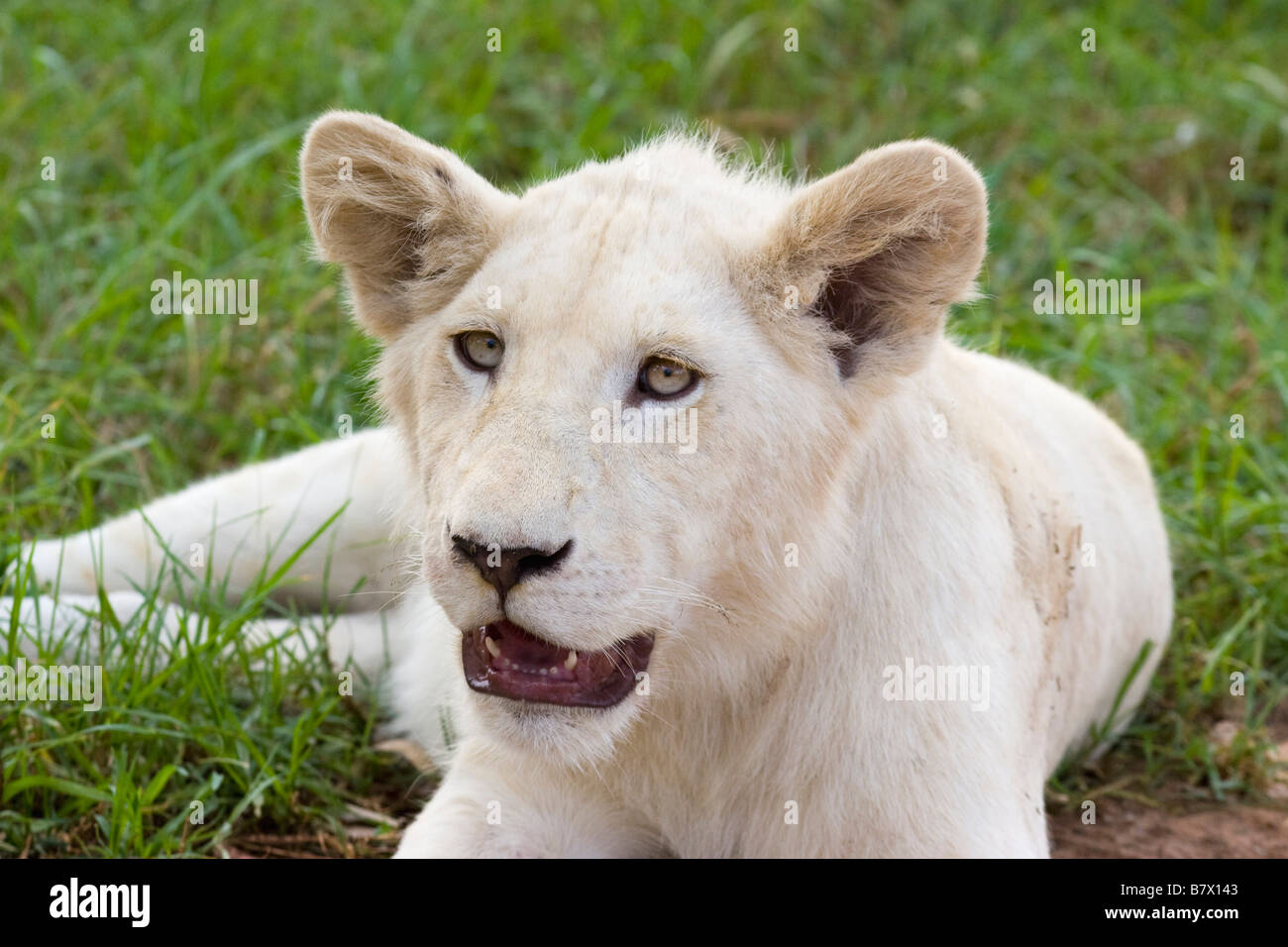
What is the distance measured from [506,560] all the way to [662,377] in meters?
0.53

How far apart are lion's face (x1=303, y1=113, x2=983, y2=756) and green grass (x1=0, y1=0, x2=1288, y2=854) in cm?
78

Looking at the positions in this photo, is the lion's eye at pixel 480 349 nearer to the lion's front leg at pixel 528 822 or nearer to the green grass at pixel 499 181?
the green grass at pixel 499 181

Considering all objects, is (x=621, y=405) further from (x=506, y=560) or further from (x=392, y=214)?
(x=392, y=214)

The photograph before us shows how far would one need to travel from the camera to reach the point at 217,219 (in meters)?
7.41

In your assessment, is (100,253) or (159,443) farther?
(100,253)

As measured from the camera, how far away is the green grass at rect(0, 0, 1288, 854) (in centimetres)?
482

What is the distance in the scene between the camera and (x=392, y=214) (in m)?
4.02


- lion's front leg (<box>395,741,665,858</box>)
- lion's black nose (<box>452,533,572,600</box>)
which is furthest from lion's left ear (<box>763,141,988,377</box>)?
lion's front leg (<box>395,741,665,858</box>)

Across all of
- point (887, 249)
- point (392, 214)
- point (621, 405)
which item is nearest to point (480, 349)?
point (621, 405)

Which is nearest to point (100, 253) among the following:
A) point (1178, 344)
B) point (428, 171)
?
point (428, 171)

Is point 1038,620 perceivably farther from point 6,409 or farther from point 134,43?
point 134,43

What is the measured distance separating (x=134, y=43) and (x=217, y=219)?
68.5 inches

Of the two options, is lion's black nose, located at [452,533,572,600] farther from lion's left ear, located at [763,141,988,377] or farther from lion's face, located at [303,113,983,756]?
lion's left ear, located at [763,141,988,377]

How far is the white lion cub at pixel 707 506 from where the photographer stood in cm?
343
